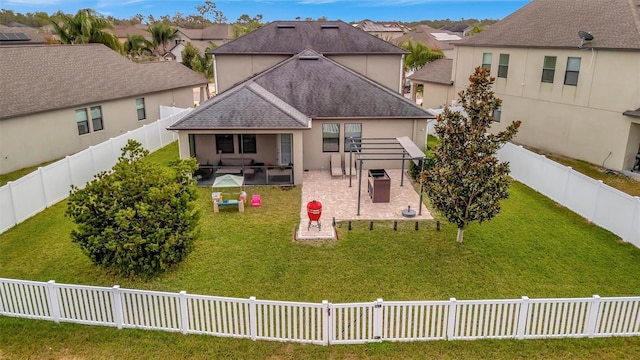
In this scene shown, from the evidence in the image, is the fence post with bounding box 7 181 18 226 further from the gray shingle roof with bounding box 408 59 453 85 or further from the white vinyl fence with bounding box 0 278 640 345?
the gray shingle roof with bounding box 408 59 453 85

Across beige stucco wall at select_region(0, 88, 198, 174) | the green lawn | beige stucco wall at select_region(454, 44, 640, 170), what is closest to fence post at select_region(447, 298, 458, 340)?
the green lawn

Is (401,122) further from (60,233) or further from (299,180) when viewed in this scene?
(60,233)

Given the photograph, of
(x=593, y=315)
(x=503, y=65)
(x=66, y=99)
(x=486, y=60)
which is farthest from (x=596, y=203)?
(x=66, y=99)

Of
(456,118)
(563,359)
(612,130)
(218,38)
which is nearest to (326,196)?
(456,118)

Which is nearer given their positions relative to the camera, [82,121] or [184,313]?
[184,313]

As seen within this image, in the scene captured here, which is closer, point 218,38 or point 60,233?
point 60,233

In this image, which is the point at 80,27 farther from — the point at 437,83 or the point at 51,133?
the point at 437,83

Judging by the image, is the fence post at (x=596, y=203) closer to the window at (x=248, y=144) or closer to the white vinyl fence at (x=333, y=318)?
the white vinyl fence at (x=333, y=318)
